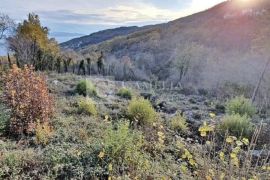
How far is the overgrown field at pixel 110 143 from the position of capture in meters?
4.34

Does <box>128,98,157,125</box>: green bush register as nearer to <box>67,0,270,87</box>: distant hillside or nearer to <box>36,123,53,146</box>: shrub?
<box>36,123,53,146</box>: shrub

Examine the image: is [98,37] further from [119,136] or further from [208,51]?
[119,136]

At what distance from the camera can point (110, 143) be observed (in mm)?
5184

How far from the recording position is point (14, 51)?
93.1 ft

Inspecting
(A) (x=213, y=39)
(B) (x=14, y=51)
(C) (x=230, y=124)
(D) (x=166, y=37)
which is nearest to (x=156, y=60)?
(A) (x=213, y=39)

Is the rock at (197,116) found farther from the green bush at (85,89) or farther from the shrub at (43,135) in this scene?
the shrub at (43,135)

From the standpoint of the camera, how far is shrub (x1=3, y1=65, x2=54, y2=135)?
269 inches

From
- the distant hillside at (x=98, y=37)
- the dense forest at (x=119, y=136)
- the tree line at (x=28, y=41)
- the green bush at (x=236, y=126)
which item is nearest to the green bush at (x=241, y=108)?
the dense forest at (x=119, y=136)

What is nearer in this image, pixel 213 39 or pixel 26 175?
pixel 26 175

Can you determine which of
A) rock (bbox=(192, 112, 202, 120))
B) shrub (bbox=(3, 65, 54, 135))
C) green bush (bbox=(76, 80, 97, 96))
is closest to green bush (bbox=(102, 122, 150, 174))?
shrub (bbox=(3, 65, 54, 135))

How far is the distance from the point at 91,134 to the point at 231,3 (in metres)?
78.4

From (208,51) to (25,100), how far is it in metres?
37.9

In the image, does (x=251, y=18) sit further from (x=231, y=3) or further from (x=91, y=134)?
(x=91, y=134)

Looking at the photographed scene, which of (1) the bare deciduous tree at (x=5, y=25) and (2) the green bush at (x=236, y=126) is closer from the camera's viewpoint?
(2) the green bush at (x=236, y=126)
